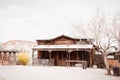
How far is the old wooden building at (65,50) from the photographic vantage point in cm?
3072

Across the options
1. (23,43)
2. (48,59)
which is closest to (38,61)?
(48,59)

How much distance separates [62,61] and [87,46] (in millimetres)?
3999

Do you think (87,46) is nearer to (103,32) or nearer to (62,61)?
(62,61)

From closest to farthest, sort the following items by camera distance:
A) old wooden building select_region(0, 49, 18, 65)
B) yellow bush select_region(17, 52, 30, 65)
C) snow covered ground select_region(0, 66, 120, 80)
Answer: snow covered ground select_region(0, 66, 120, 80)
yellow bush select_region(17, 52, 30, 65)
old wooden building select_region(0, 49, 18, 65)

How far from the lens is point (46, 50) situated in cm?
3142

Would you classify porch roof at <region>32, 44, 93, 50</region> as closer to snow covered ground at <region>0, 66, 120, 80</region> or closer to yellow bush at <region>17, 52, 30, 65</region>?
yellow bush at <region>17, 52, 30, 65</region>

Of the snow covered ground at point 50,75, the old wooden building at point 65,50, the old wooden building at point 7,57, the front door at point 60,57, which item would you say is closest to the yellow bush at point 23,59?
the old wooden building at point 7,57

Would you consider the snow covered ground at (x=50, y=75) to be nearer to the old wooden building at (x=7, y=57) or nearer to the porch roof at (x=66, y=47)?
the porch roof at (x=66, y=47)

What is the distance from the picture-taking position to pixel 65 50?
3053 cm

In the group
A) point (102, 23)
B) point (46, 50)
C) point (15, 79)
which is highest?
point (102, 23)

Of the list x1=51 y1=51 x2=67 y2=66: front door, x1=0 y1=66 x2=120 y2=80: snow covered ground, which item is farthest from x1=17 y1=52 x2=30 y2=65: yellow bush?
x1=0 y1=66 x2=120 y2=80: snow covered ground

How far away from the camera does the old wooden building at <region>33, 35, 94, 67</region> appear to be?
Answer: 101 ft

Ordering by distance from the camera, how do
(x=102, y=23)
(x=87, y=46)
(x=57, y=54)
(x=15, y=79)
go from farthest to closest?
(x=57, y=54), (x=87, y=46), (x=102, y=23), (x=15, y=79)

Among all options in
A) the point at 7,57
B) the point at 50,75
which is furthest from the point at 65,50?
the point at 50,75
